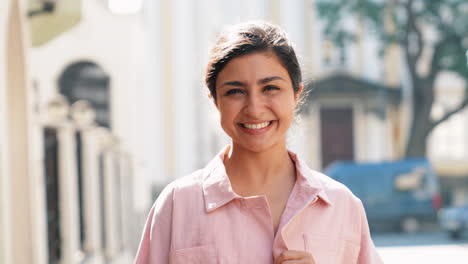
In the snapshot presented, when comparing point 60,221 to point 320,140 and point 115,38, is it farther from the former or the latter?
point 320,140

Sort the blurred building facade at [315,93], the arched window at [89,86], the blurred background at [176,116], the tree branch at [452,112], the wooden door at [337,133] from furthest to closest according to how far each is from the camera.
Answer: the wooden door at [337,133]
the blurred building facade at [315,93]
the tree branch at [452,112]
the arched window at [89,86]
the blurred background at [176,116]

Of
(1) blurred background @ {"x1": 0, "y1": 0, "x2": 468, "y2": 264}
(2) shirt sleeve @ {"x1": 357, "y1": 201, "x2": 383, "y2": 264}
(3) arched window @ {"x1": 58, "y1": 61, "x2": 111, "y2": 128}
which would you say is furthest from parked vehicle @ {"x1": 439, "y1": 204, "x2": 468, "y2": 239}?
(2) shirt sleeve @ {"x1": 357, "y1": 201, "x2": 383, "y2": 264}

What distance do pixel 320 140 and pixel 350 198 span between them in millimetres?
26953

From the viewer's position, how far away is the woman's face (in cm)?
215

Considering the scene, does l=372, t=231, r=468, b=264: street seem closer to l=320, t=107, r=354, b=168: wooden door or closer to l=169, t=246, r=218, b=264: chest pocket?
l=320, t=107, r=354, b=168: wooden door

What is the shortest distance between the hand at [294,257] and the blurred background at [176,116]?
56 cm

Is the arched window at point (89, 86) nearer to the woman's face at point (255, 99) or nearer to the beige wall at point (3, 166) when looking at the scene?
the beige wall at point (3, 166)

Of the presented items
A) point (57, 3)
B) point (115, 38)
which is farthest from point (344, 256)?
point (115, 38)

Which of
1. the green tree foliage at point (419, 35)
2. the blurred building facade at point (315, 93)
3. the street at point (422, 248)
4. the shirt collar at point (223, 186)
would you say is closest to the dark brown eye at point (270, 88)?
the shirt collar at point (223, 186)

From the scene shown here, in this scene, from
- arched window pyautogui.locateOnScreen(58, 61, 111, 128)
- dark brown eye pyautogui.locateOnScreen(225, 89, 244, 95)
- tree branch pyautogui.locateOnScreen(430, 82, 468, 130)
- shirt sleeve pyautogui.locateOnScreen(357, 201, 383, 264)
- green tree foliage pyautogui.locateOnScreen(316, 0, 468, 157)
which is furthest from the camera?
green tree foliage pyautogui.locateOnScreen(316, 0, 468, 157)

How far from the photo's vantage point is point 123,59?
1456 cm

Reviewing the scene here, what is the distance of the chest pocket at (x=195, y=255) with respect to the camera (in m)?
2.10

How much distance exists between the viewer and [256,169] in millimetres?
2246

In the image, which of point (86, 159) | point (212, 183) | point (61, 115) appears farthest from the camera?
point (86, 159)
